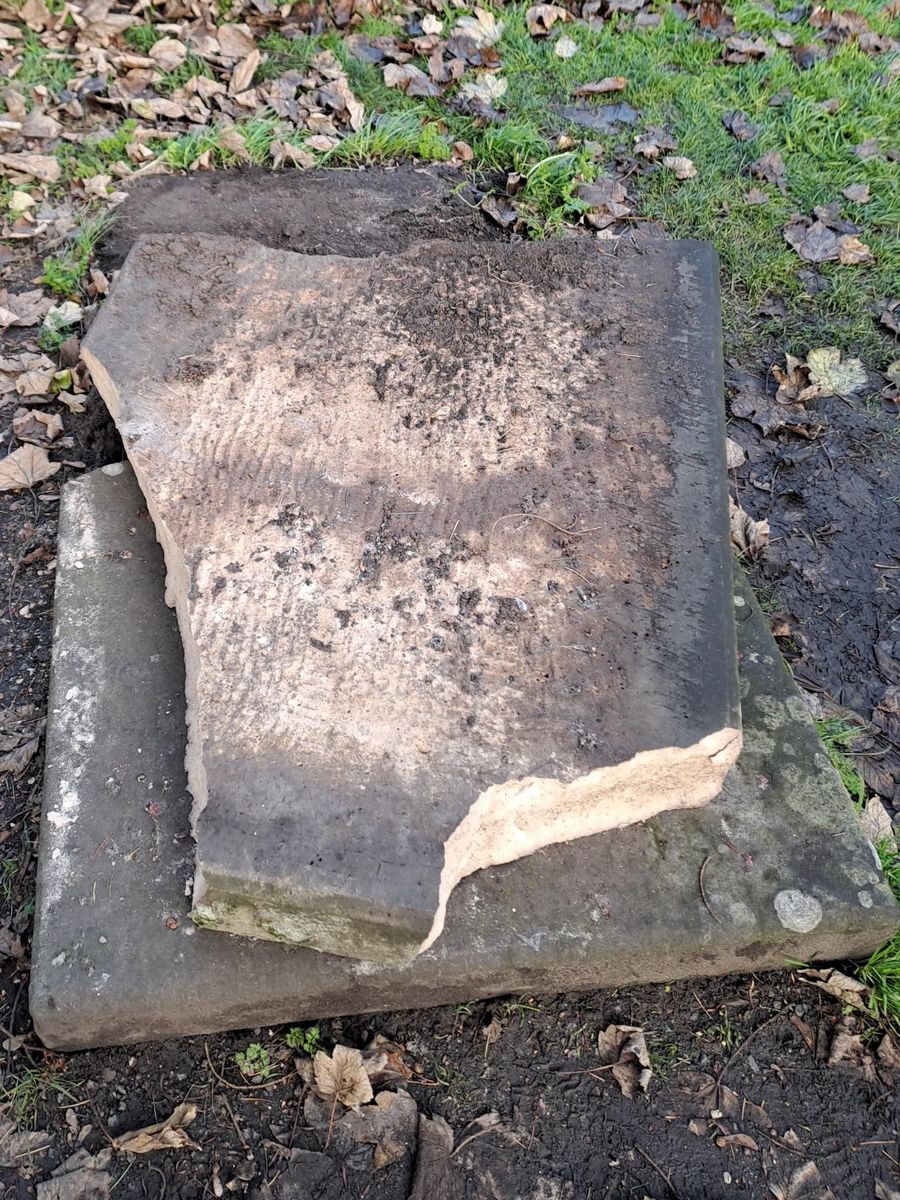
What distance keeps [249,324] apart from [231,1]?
293 centimetres

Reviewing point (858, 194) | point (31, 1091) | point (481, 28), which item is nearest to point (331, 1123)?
point (31, 1091)

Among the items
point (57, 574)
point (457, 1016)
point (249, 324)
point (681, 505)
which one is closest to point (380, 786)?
point (457, 1016)

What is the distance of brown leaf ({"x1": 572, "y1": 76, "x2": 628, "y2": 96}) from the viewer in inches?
169

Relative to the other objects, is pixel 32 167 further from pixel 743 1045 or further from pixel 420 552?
pixel 743 1045

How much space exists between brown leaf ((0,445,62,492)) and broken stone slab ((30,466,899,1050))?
0.81 m

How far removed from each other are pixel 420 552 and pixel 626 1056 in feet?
3.92

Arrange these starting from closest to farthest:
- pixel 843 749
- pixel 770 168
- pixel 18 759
A: pixel 18 759 → pixel 843 749 → pixel 770 168

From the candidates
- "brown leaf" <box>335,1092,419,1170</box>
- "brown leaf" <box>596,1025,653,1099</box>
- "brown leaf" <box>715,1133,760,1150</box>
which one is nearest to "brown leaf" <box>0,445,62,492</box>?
"brown leaf" <box>335,1092,419,1170</box>

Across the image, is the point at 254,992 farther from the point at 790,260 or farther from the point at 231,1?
the point at 231,1

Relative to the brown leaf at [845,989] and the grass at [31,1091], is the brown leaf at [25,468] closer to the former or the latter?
the grass at [31,1091]

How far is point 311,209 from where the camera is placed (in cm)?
361

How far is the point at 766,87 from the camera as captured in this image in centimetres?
441

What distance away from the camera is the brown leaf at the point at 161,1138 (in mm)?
1787

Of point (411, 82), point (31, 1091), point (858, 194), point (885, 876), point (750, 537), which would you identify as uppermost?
point (411, 82)
